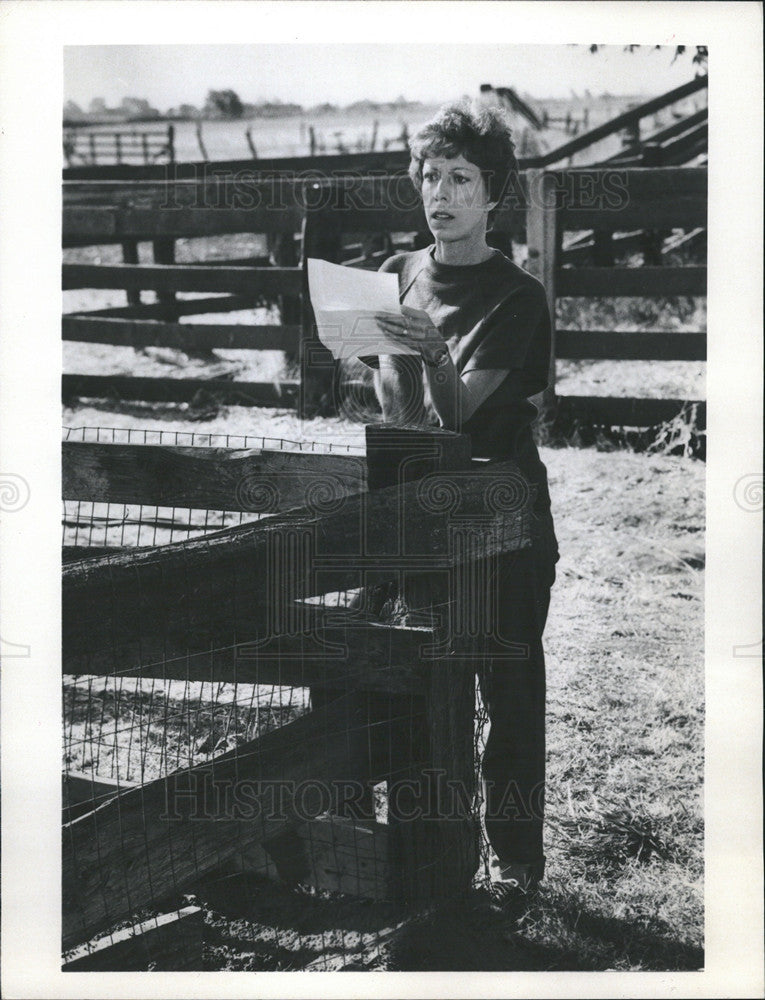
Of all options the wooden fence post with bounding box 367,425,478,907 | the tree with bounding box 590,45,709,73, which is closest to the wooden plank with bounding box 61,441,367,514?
the wooden fence post with bounding box 367,425,478,907

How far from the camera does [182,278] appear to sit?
509 cm

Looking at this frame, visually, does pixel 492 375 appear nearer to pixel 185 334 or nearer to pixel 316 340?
pixel 316 340

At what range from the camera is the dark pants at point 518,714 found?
2.74 meters

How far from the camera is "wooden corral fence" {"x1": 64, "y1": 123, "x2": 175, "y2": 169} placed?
10.9 feet

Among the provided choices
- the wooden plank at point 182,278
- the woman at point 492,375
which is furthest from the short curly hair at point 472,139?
the wooden plank at point 182,278

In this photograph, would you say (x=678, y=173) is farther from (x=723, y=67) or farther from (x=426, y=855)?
(x=426, y=855)

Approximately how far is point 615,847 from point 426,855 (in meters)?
0.55

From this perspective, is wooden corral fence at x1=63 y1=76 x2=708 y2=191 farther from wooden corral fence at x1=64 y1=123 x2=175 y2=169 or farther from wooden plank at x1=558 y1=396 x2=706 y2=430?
wooden plank at x1=558 y1=396 x2=706 y2=430

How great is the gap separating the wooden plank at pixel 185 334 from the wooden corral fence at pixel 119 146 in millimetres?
737

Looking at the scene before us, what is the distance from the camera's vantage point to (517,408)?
108 inches

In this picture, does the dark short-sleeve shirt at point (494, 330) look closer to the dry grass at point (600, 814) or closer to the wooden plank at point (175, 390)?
the dry grass at point (600, 814)

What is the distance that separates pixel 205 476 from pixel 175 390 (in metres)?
2.21

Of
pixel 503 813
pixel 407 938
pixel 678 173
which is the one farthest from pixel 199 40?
pixel 407 938

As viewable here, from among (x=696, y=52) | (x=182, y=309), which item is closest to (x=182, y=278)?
(x=182, y=309)
